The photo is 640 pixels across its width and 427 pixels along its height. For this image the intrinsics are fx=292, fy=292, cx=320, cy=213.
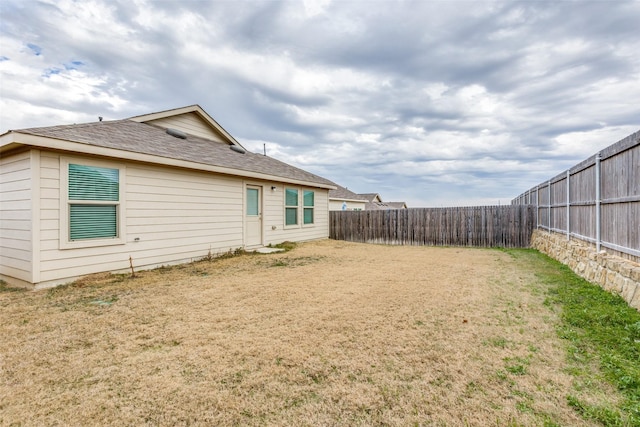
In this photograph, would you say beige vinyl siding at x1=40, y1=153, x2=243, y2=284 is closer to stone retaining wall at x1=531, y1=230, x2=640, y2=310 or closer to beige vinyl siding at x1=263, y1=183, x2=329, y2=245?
beige vinyl siding at x1=263, y1=183, x2=329, y2=245

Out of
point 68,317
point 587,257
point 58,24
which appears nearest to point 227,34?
point 58,24

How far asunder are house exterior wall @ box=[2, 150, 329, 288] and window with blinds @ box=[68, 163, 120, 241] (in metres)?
0.14

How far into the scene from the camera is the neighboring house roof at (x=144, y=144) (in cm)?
492

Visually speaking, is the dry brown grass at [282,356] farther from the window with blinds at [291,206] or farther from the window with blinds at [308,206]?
the window with blinds at [308,206]

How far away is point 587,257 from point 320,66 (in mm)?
9404

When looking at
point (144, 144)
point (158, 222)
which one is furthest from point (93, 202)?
point (144, 144)

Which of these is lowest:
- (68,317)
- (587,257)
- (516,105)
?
(68,317)

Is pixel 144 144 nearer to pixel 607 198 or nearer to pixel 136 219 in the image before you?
pixel 136 219

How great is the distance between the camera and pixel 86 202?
5.48 m

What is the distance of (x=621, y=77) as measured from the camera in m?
7.31

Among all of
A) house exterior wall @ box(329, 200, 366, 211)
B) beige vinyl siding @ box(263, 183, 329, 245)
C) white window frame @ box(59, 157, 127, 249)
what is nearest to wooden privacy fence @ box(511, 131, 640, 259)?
beige vinyl siding @ box(263, 183, 329, 245)

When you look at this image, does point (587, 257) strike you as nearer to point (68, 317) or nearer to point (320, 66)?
point (68, 317)

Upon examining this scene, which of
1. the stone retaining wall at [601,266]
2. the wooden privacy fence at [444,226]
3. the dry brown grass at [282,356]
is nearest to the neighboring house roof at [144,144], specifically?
the dry brown grass at [282,356]

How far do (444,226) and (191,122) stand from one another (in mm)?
10402
